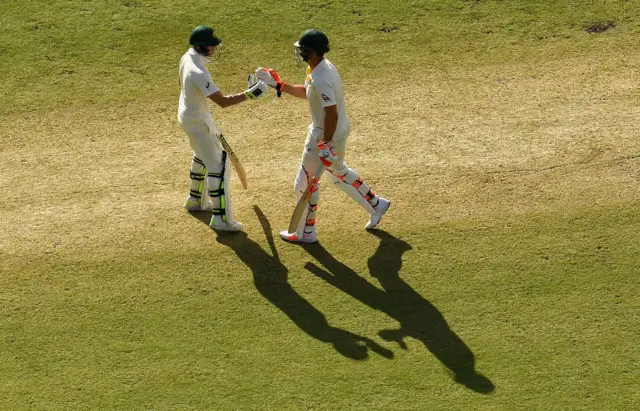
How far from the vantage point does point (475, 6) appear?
17.6m

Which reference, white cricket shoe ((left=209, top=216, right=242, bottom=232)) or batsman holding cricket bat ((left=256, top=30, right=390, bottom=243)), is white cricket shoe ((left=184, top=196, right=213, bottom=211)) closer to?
white cricket shoe ((left=209, top=216, right=242, bottom=232))

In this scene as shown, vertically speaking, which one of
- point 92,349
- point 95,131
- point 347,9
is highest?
point 347,9

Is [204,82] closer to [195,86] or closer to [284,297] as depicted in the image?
[195,86]

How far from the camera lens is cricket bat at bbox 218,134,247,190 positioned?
1286 centimetres

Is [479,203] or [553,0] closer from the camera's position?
[479,203]

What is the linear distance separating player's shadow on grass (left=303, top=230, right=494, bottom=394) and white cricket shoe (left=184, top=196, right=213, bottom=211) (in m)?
1.61

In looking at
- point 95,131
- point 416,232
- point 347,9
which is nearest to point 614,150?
point 416,232

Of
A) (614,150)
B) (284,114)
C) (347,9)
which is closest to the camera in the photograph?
(614,150)

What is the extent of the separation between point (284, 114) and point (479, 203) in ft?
12.0

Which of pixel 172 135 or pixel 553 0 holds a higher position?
pixel 553 0

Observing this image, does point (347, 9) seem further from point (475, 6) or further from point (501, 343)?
point (501, 343)

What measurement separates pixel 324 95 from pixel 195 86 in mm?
1670

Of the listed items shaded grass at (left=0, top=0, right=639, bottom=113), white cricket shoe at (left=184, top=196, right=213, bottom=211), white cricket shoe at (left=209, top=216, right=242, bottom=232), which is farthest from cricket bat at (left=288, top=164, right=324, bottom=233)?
shaded grass at (left=0, top=0, right=639, bottom=113)

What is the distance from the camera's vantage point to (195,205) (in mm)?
13328
